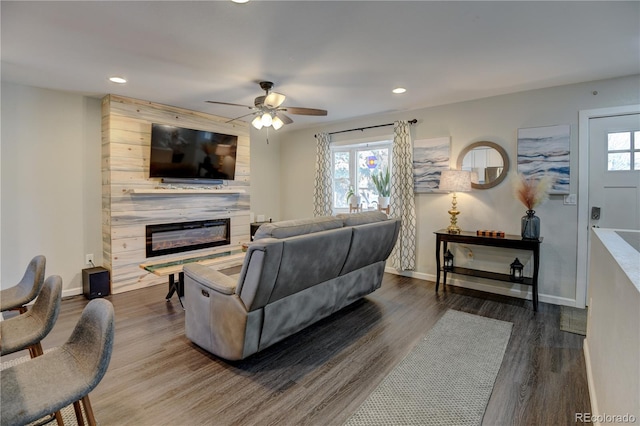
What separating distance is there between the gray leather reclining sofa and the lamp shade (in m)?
1.52

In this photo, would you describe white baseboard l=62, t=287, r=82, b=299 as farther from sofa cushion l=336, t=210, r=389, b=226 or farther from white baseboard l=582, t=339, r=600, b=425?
white baseboard l=582, t=339, r=600, b=425

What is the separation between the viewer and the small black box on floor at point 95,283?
3.82m

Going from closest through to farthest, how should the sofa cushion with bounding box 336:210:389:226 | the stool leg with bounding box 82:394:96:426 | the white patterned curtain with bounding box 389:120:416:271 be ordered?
the stool leg with bounding box 82:394:96:426, the sofa cushion with bounding box 336:210:389:226, the white patterned curtain with bounding box 389:120:416:271

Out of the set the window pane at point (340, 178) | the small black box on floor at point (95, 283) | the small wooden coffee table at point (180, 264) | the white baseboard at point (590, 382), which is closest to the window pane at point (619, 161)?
the white baseboard at point (590, 382)

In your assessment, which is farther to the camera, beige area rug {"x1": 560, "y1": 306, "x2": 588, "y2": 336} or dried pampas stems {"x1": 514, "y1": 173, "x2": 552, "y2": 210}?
dried pampas stems {"x1": 514, "y1": 173, "x2": 552, "y2": 210}

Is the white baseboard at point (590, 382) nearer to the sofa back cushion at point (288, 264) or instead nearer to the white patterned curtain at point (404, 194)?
the sofa back cushion at point (288, 264)

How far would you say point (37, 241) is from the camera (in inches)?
146

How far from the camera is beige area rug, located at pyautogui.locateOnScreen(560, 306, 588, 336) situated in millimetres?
3016

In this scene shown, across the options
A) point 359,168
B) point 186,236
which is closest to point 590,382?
point 359,168

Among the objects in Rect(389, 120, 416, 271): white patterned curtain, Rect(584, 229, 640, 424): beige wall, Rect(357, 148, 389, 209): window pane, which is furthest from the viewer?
Rect(357, 148, 389, 209): window pane

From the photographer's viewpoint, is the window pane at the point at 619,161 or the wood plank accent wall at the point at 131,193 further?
the wood plank accent wall at the point at 131,193

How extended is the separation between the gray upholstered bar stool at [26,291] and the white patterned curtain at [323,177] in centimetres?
417

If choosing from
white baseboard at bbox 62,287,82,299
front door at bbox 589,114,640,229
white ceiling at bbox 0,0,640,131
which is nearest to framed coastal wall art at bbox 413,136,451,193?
white ceiling at bbox 0,0,640,131

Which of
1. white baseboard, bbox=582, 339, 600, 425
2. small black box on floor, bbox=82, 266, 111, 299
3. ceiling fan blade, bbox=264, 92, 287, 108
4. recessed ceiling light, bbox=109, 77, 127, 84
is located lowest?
white baseboard, bbox=582, 339, 600, 425
